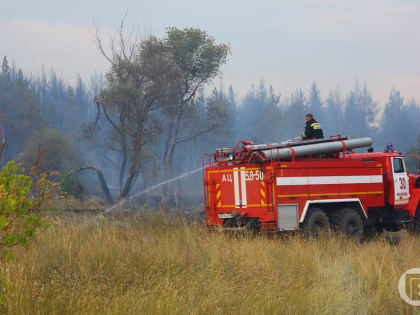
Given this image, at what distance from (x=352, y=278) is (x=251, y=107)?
12829 cm

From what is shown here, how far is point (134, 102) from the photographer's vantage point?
31.1 m

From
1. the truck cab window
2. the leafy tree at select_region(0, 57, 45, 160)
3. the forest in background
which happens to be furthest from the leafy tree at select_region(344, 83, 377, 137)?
the truck cab window

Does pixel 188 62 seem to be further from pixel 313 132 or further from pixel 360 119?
pixel 360 119

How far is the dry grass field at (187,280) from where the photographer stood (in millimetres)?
5055

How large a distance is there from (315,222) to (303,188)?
2.86 feet

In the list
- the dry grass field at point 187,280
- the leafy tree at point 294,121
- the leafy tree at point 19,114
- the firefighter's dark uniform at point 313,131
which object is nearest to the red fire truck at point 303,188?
the firefighter's dark uniform at point 313,131

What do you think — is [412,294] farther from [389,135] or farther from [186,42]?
[389,135]

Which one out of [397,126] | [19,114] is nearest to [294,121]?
[397,126]

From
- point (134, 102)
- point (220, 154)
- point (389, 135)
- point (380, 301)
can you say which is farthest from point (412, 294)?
point (389, 135)

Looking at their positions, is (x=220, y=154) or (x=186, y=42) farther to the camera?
(x=186, y=42)

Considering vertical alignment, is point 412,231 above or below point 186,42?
below

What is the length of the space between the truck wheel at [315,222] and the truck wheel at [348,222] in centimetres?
35

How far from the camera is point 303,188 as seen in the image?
10.5m

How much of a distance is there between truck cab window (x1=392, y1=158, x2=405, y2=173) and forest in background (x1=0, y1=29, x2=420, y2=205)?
9.41 metres
